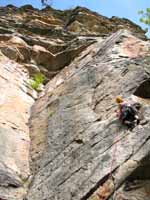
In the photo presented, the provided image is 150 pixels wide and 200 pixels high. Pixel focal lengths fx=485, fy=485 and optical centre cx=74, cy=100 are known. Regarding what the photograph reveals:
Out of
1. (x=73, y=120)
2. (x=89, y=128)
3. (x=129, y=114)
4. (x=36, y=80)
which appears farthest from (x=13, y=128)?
(x=36, y=80)

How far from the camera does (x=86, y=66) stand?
20266 mm

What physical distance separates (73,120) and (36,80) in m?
7.10

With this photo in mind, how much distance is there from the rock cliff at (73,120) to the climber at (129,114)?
0.18m

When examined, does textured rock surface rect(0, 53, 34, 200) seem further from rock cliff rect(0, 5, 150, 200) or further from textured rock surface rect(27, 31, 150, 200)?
textured rock surface rect(27, 31, 150, 200)

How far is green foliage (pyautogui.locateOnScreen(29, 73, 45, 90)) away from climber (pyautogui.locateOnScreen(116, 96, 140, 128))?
802 cm

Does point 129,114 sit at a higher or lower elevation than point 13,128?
higher

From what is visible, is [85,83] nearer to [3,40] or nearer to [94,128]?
[94,128]

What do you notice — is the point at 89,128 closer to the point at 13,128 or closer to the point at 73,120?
the point at 73,120

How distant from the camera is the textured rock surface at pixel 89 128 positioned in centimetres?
1313

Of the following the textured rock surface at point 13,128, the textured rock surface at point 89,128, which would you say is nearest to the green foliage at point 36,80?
the textured rock surface at point 13,128

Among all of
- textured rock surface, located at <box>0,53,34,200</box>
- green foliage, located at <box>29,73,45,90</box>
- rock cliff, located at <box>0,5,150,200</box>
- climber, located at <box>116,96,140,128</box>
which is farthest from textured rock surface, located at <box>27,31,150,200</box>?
green foliage, located at <box>29,73,45,90</box>

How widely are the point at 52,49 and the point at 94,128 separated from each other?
1212 centimetres

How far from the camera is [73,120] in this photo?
16453mm

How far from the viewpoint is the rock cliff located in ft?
42.6
